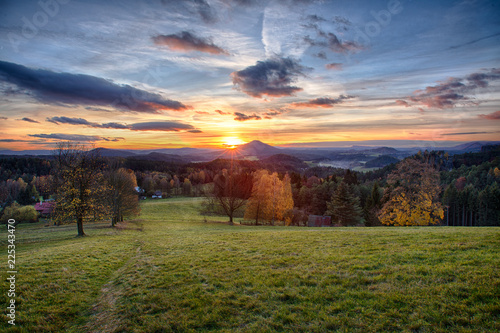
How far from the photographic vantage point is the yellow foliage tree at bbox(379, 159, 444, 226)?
30.8 metres

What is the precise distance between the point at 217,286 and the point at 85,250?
42.1ft

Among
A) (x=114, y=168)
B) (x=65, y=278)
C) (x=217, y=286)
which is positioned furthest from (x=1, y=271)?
(x=114, y=168)

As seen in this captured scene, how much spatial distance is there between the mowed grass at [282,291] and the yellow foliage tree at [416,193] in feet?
70.7

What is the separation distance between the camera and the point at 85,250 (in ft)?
54.4

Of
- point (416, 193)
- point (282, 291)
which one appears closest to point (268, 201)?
point (416, 193)

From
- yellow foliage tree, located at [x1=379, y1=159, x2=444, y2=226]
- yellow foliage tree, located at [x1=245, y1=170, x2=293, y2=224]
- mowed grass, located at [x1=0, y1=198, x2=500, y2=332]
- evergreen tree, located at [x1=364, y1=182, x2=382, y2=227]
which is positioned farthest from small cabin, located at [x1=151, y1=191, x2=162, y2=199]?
mowed grass, located at [x1=0, y1=198, x2=500, y2=332]

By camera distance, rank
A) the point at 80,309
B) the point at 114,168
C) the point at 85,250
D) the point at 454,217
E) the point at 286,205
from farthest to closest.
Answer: the point at 454,217, the point at 286,205, the point at 114,168, the point at 85,250, the point at 80,309

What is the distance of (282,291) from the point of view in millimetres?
8227

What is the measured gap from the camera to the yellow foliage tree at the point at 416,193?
30781 mm

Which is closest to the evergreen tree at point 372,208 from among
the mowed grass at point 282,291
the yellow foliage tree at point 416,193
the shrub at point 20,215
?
the yellow foliage tree at point 416,193

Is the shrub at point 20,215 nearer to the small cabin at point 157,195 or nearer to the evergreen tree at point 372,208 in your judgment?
the small cabin at point 157,195

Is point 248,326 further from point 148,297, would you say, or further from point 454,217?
point 454,217

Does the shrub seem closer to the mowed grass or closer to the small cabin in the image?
the small cabin

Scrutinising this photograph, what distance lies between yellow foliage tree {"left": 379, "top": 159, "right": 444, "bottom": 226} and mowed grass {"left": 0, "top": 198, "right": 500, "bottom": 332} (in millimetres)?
21564
